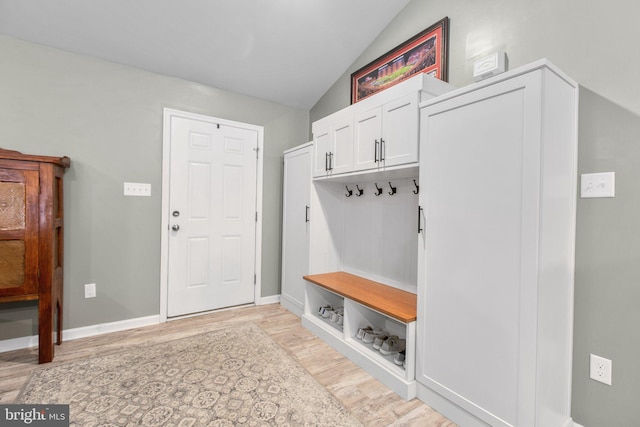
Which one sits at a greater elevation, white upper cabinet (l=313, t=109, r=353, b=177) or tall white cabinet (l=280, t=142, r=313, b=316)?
white upper cabinet (l=313, t=109, r=353, b=177)

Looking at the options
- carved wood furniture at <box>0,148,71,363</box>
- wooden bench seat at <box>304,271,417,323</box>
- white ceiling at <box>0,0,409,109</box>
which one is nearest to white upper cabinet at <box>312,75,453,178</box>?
white ceiling at <box>0,0,409,109</box>

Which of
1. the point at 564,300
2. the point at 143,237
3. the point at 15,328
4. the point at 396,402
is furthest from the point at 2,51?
the point at 564,300

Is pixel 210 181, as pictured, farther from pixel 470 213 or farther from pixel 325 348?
pixel 470 213

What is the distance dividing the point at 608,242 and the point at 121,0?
3.43 m

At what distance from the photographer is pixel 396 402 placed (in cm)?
180

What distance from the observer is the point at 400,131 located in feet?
6.63

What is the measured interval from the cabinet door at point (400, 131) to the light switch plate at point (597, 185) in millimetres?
843

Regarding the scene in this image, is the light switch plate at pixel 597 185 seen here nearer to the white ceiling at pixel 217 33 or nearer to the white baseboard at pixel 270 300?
the white ceiling at pixel 217 33

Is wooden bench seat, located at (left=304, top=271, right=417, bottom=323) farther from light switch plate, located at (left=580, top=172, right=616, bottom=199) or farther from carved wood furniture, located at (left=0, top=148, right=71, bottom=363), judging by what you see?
carved wood furniture, located at (left=0, top=148, right=71, bottom=363)

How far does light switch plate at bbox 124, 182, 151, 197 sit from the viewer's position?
282 centimetres

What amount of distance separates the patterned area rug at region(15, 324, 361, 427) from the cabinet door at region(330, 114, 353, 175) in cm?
157

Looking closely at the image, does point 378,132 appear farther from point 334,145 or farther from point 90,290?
point 90,290

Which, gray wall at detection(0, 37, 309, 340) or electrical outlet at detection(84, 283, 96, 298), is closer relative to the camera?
gray wall at detection(0, 37, 309, 340)

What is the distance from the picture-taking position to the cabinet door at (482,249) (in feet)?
4.43
